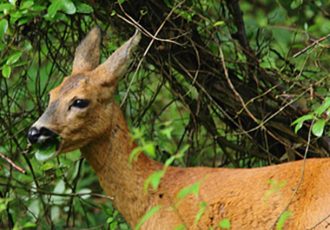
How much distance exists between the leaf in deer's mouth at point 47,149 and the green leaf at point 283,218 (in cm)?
136

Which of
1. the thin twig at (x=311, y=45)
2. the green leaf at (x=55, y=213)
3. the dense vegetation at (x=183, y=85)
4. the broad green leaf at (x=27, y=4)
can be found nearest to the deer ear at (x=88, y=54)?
the dense vegetation at (x=183, y=85)

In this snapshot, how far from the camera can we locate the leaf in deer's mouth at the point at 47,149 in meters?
6.66

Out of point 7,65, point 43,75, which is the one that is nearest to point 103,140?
point 7,65

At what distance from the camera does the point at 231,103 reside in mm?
7750

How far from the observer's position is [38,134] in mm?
6613

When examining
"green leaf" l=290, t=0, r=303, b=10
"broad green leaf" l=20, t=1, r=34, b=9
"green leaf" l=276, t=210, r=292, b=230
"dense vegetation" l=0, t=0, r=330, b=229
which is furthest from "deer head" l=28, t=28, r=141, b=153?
"green leaf" l=290, t=0, r=303, b=10

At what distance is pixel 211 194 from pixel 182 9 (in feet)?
4.70

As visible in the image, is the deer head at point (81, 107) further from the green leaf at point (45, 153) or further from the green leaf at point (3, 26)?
the green leaf at point (3, 26)

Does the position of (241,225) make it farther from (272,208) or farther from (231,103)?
(231,103)

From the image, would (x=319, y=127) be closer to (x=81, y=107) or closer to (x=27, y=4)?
(x=81, y=107)

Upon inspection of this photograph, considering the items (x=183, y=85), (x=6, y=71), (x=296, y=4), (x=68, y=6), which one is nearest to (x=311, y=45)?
(x=296, y=4)

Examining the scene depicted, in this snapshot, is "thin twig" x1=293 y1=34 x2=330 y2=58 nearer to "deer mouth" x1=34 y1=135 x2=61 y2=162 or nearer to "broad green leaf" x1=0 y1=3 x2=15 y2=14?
"deer mouth" x1=34 y1=135 x2=61 y2=162

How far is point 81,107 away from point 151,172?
57cm

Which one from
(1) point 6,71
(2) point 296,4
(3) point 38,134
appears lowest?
(2) point 296,4
